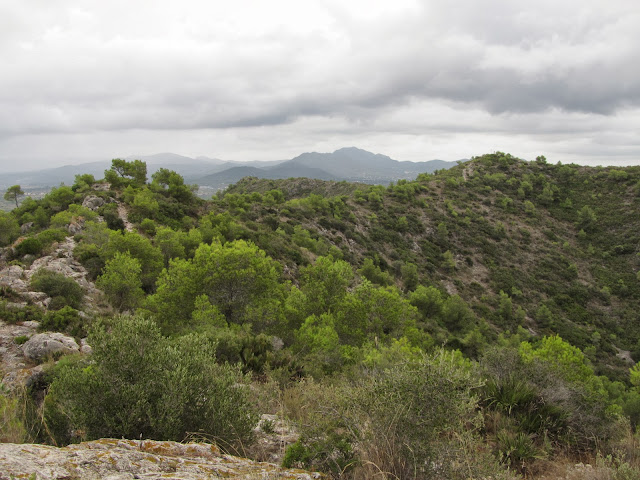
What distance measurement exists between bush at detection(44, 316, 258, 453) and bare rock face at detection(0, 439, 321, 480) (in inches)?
19.7

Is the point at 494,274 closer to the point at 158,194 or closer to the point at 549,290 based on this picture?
the point at 549,290

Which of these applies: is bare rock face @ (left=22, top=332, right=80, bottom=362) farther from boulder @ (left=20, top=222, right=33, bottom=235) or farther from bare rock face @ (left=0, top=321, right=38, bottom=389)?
boulder @ (left=20, top=222, right=33, bottom=235)

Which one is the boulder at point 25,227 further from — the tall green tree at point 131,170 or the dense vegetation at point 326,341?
the tall green tree at point 131,170

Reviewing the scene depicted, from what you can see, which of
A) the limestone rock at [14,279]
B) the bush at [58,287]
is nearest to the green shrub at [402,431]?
the bush at [58,287]

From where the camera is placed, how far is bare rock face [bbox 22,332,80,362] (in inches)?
422

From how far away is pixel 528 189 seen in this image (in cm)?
8006

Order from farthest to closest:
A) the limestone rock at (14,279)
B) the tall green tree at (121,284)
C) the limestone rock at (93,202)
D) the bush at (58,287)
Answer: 1. the limestone rock at (93,202)
2. the tall green tree at (121,284)
3. the bush at (58,287)
4. the limestone rock at (14,279)

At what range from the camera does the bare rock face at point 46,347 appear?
10.7m

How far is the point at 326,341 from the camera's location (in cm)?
1404

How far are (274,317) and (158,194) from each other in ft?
112

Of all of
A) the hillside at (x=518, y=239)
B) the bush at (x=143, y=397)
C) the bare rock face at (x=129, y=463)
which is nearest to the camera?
the bare rock face at (x=129, y=463)

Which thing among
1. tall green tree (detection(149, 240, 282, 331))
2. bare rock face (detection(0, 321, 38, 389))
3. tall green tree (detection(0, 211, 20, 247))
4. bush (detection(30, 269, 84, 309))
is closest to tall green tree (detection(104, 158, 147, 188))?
tall green tree (detection(0, 211, 20, 247))

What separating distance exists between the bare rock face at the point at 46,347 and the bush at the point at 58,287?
5.32 metres

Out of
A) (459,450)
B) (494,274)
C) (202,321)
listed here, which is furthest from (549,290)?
(459,450)
